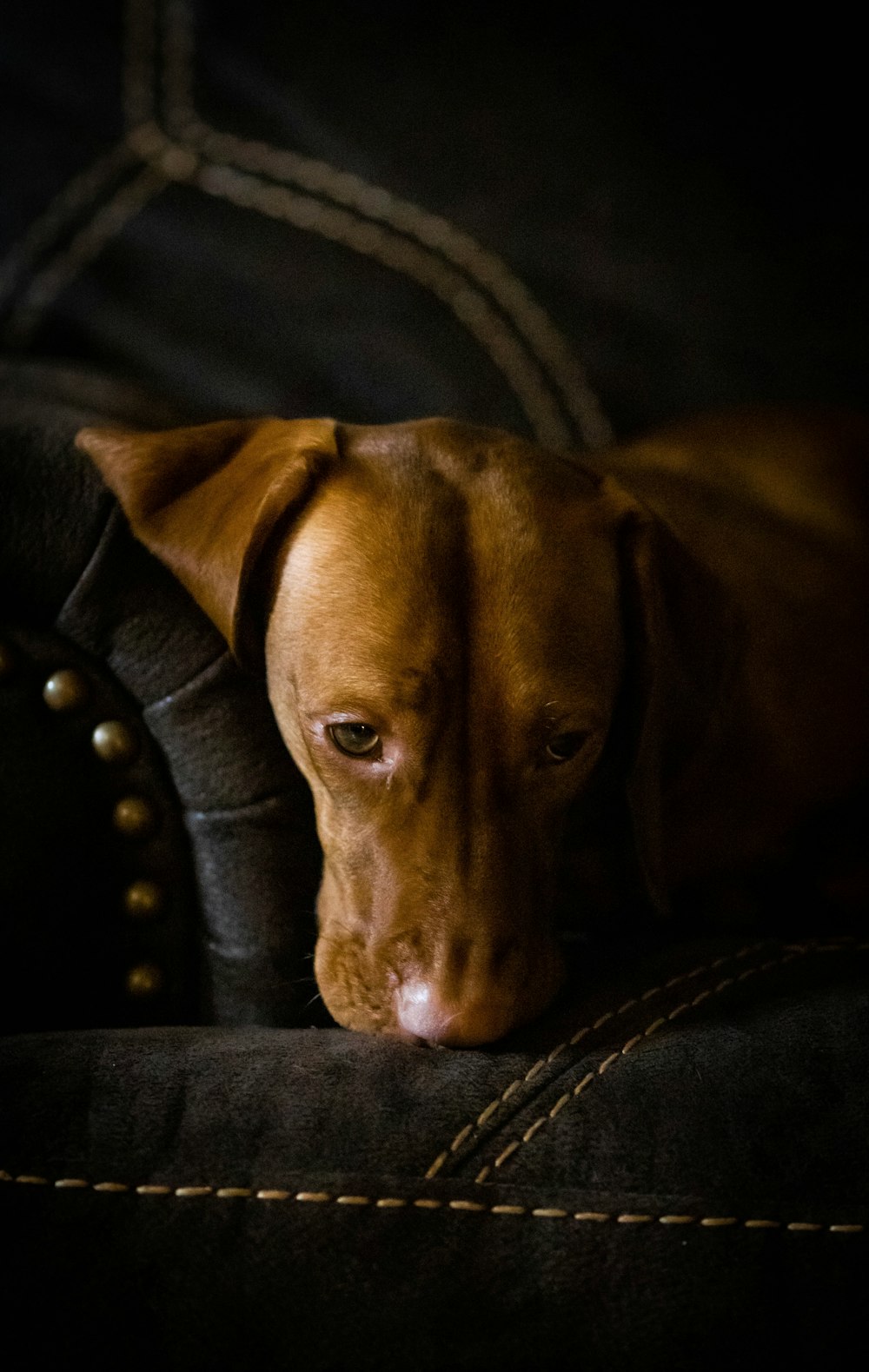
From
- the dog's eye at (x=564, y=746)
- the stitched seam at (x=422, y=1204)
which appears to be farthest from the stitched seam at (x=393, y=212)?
the stitched seam at (x=422, y=1204)

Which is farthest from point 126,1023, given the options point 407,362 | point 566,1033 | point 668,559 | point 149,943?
point 407,362

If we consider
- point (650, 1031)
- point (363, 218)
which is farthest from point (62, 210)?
point (650, 1031)

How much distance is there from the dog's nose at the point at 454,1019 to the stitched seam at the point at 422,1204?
239 millimetres

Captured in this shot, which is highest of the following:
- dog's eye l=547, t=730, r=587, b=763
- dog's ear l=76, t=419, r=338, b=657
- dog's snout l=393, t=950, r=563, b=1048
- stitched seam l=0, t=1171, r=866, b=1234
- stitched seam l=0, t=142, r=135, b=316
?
stitched seam l=0, t=142, r=135, b=316

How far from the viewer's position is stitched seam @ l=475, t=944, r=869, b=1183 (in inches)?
42.6

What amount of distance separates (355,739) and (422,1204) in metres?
0.59

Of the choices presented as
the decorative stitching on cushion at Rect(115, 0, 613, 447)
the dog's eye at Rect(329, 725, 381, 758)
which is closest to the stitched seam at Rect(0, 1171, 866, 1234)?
the dog's eye at Rect(329, 725, 381, 758)

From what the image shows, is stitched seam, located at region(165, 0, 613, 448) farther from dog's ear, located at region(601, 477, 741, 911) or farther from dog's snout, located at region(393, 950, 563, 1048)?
dog's snout, located at region(393, 950, 563, 1048)

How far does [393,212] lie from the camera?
87.6 inches

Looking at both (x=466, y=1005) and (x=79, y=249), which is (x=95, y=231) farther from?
(x=466, y=1005)

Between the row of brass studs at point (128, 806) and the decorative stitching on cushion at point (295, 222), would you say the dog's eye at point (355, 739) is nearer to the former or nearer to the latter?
the row of brass studs at point (128, 806)

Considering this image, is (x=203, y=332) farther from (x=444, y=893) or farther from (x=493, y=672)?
(x=444, y=893)

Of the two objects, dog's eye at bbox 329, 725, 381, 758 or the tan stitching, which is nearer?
dog's eye at bbox 329, 725, 381, 758

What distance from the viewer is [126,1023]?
56.1 inches
